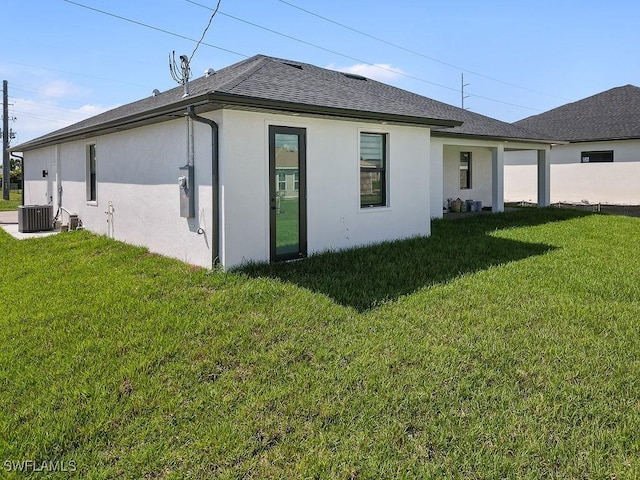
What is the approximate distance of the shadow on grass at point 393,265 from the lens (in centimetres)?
598

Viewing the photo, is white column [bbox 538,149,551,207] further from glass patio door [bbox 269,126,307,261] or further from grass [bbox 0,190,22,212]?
grass [bbox 0,190,22,212]

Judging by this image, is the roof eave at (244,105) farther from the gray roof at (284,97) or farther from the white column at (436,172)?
the white column at (436,172)

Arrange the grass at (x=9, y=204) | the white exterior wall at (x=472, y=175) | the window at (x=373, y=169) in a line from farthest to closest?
the grass at (x=9, y=204), the white exterior wall at (x=472, y=175), the window at (x=373, y=169)

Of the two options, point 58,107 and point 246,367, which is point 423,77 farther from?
point 246,367

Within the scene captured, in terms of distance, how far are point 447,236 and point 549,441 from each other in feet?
24.3

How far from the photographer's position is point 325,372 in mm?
3908

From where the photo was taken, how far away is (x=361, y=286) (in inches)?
241

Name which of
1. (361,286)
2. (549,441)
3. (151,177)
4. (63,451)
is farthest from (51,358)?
(151,177)

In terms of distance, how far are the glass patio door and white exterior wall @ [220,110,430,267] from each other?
0.36 ft

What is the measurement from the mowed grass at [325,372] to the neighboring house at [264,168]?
923 mm

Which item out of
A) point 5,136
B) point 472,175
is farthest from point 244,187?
point 5,136

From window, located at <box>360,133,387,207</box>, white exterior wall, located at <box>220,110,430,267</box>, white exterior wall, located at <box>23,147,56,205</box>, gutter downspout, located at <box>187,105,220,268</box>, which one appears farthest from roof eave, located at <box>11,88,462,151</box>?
white exterior wall, located at <box>23,147,56,205</box>

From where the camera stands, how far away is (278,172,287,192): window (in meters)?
7.32

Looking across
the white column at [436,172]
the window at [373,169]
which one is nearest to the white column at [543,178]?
the white column at [436,172]
